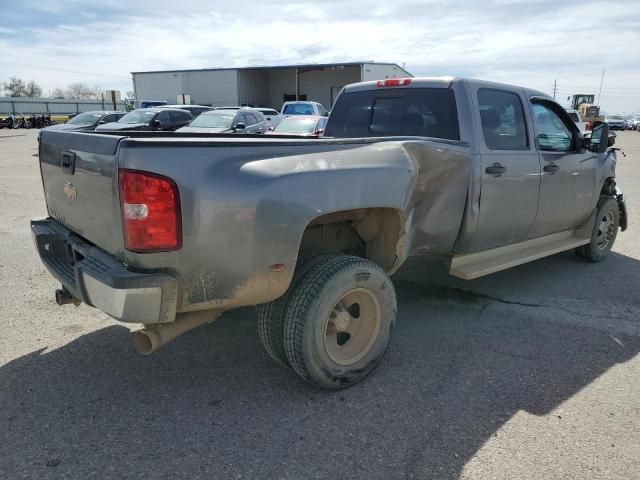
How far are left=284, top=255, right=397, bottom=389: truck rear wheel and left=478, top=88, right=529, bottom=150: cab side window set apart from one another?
172 centimetres

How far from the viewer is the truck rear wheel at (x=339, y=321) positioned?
2.96 m

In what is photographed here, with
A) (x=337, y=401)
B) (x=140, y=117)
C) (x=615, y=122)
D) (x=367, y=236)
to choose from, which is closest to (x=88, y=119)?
(x=140, y=117)

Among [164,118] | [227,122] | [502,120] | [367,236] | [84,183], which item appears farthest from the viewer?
[164,118]

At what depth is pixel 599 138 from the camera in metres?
5.35

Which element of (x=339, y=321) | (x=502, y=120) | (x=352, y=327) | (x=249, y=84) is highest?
(x=249, y=84)

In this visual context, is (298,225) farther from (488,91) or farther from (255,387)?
(488,91)

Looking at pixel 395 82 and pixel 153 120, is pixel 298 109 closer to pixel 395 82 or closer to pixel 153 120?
pixel 153 120

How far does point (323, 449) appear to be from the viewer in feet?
8.64

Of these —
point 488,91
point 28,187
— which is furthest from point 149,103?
point 488,91

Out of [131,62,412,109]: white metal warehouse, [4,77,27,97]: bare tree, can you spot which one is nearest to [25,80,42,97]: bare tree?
[4,77,27,97]: bare tree

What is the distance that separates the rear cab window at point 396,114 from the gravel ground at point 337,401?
1.60m

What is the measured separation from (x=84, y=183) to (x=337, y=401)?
1954 mm

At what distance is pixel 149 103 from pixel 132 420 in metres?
32.3

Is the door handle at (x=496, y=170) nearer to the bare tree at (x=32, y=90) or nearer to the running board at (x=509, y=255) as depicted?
the running board at (x=509, y=255)
